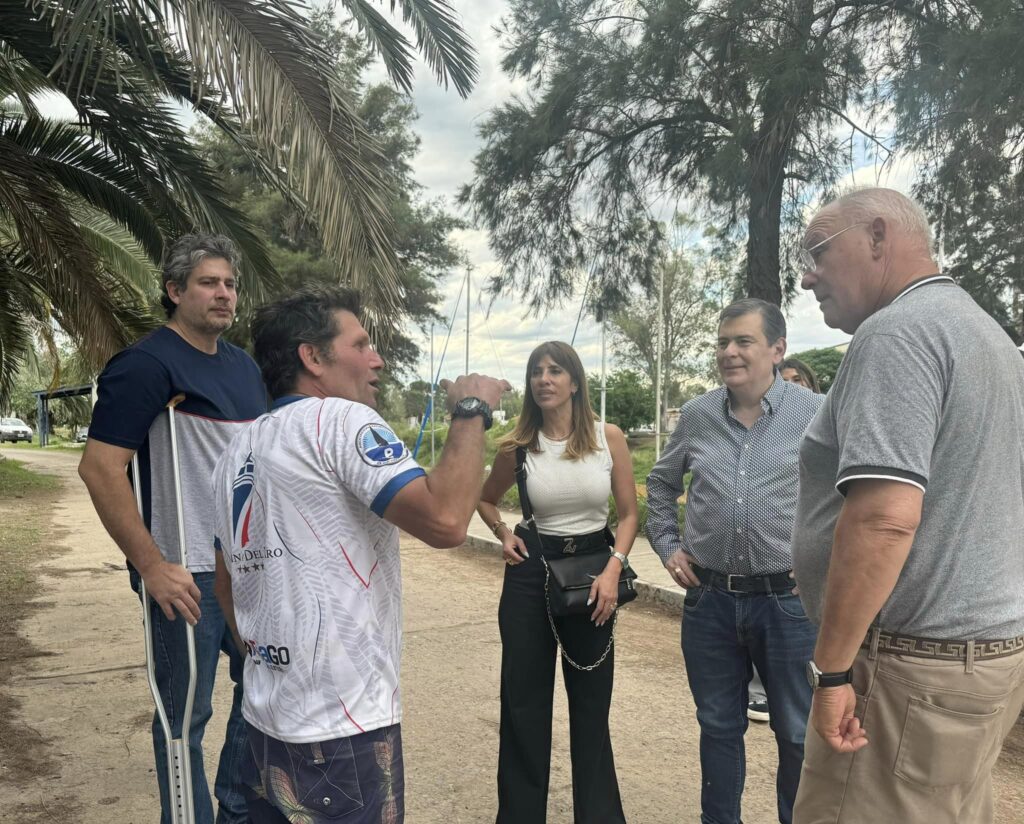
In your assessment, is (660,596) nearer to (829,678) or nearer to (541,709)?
(541,709)

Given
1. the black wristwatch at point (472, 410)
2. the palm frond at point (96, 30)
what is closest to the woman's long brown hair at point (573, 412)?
the black wristwatch at point (472, 410)

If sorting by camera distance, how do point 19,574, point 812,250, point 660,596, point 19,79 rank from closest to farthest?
1. point 812,250
2. point 19,79
3. point 660,596
4. point 19,574

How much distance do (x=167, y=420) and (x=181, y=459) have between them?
0.14 metres

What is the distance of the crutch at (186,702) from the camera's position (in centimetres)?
250

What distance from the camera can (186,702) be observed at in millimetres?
2752

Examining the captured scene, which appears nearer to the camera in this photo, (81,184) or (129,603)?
(81,184)

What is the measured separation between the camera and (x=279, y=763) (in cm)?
189

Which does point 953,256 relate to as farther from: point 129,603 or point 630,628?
point 129,603

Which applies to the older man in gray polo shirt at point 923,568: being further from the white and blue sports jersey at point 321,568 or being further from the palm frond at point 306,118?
the palm frond at point 306,118

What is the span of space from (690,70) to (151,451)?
6.93 metres

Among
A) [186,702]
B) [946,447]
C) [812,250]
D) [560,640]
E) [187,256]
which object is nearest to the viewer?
[946,447]

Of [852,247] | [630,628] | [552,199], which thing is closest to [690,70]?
[552,199]

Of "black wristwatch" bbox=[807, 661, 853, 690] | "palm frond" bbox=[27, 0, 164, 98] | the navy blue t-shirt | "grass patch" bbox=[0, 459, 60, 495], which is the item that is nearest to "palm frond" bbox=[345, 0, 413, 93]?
"palm frond" bbox=[27, 0, 164, 98]

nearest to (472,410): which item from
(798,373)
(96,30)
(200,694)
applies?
(200,694)
